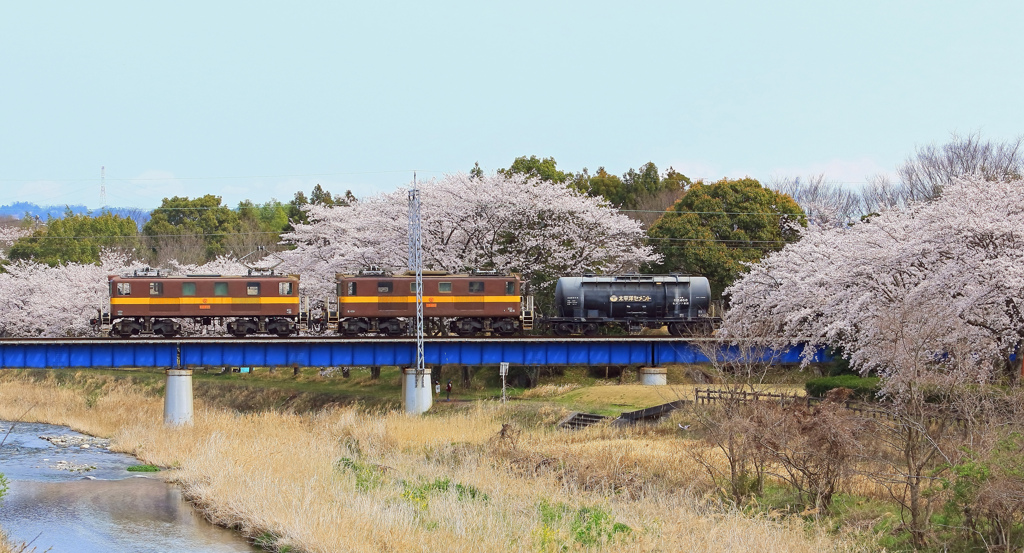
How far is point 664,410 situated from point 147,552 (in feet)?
71.8

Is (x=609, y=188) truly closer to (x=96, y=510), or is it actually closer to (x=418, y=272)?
(x=418, y=272)

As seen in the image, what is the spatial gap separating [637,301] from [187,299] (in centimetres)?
2248

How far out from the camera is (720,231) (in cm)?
5891

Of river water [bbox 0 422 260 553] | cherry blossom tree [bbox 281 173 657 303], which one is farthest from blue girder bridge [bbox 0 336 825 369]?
cherry blossom tree [bbox 281 173 657 303]

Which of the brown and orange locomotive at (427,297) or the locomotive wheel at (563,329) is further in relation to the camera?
the locomotive wheel at (563,329)

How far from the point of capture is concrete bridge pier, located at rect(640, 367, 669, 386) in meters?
47.8

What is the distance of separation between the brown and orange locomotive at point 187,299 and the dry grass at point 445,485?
589 cm

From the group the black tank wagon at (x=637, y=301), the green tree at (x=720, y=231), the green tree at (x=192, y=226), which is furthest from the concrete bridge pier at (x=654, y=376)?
the green tree at (x=192, y=226)

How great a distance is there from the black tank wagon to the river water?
73.8 ft

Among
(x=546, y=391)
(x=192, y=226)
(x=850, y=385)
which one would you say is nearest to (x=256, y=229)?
(x=192, y=226)

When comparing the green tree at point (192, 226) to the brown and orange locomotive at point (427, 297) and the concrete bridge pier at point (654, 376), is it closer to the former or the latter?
the brown and orange locomotive at point (427, 297)

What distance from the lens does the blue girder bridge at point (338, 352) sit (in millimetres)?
44156

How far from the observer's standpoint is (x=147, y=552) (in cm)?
2252

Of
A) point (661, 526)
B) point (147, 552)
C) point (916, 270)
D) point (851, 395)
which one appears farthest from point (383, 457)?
point (916, 270)
